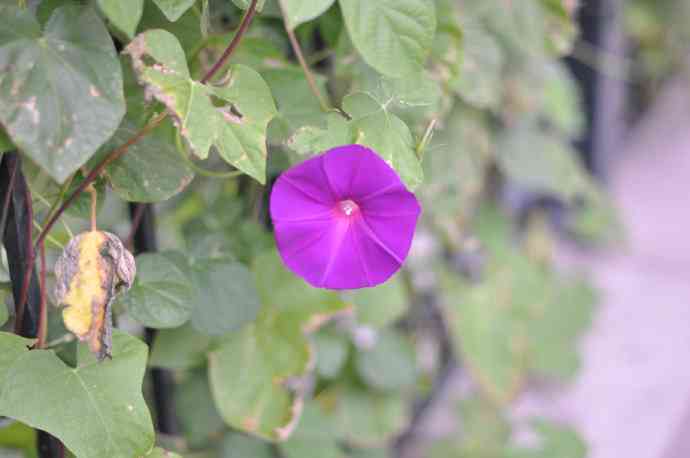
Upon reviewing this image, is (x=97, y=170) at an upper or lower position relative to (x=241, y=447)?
upper

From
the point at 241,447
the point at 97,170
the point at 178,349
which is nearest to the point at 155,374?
the point at 178,349

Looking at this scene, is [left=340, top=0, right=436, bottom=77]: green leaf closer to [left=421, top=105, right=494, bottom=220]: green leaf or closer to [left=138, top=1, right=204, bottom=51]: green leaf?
[left=138, top=1, right=204, bottom=51]: green leaf

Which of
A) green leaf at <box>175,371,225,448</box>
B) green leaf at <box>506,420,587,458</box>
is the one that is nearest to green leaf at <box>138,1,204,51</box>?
green leaf at <box>175,371,225,448</box>

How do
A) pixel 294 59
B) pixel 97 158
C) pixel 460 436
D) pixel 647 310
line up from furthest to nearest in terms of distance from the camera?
pixel 647 310
pixel 460 436
pixel 294 59
pixel 97 158

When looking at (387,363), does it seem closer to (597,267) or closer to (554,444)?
(554,444)

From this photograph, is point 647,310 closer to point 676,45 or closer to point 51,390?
point 676,45

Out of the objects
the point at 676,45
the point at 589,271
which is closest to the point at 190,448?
the point at 589,271

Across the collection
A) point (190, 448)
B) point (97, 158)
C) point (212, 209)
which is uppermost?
point (97, 158)
